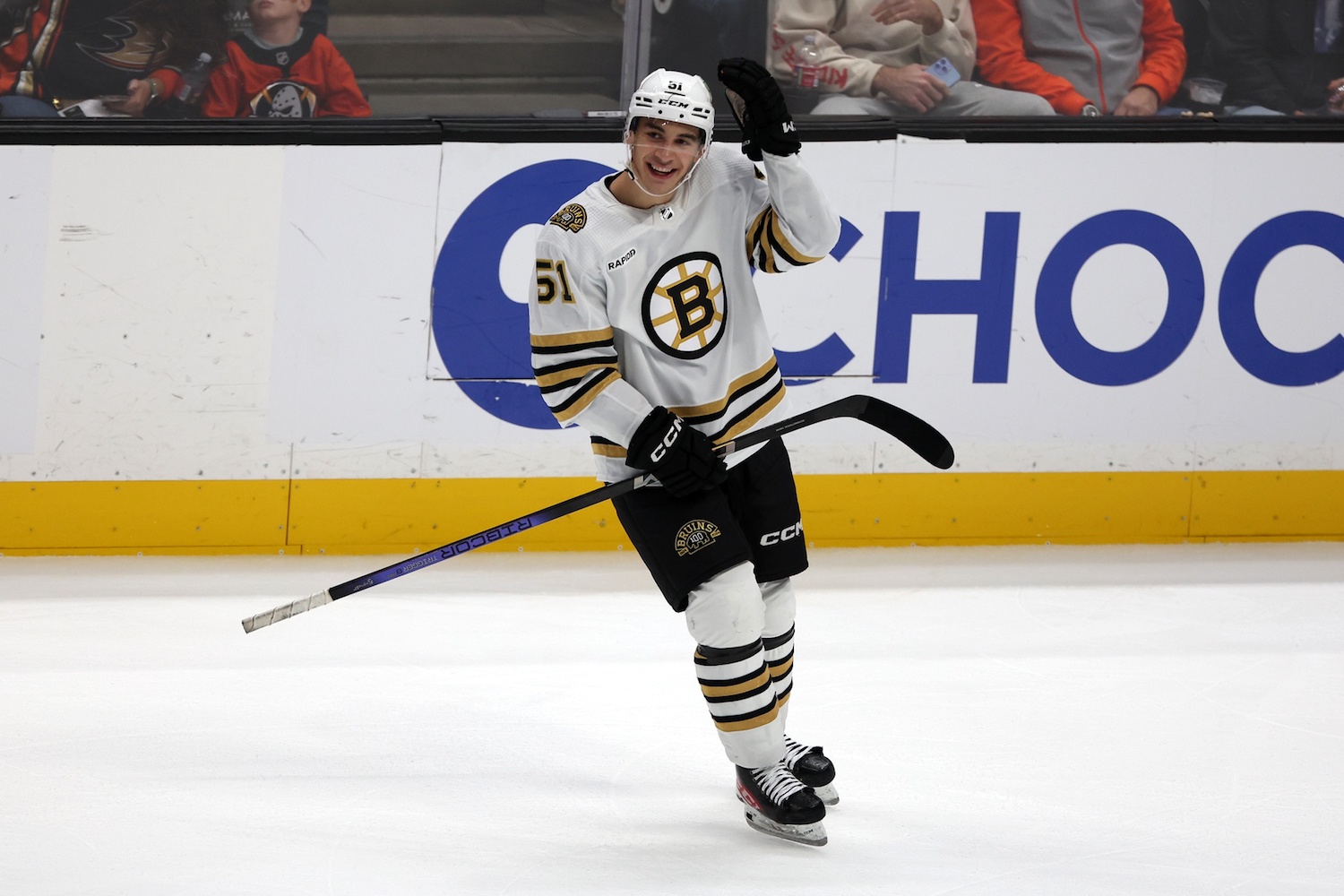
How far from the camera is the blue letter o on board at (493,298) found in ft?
13.3

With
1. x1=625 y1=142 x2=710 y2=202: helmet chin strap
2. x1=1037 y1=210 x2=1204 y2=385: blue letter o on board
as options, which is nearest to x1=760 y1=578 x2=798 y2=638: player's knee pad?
x1=625 y1=142 x2=710 y2=202: helmet chin strap

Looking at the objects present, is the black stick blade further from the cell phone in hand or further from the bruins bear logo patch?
the cell phone in hand

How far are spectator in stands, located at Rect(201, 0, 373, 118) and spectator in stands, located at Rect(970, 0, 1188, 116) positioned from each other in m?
1.86

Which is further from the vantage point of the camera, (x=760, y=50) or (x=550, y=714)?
(x=760, y=50)

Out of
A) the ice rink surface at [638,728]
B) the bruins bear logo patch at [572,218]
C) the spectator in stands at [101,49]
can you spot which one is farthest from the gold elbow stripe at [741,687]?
the spectator in stands at [101,49]

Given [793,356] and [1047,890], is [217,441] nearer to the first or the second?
[793,356]

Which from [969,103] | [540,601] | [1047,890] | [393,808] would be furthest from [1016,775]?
[969,103]

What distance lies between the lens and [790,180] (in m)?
2.28

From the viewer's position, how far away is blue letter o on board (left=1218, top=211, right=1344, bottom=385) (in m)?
4.21

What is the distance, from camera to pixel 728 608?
7.52 ft

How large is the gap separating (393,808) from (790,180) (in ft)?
4.14

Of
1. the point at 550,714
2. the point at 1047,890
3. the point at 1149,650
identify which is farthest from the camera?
the point at 1149,650

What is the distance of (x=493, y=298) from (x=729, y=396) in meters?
1.79

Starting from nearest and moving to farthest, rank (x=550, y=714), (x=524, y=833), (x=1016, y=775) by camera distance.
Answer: (x=524, y=833)
(x=1016, y=775)
(x=550, y=714)
